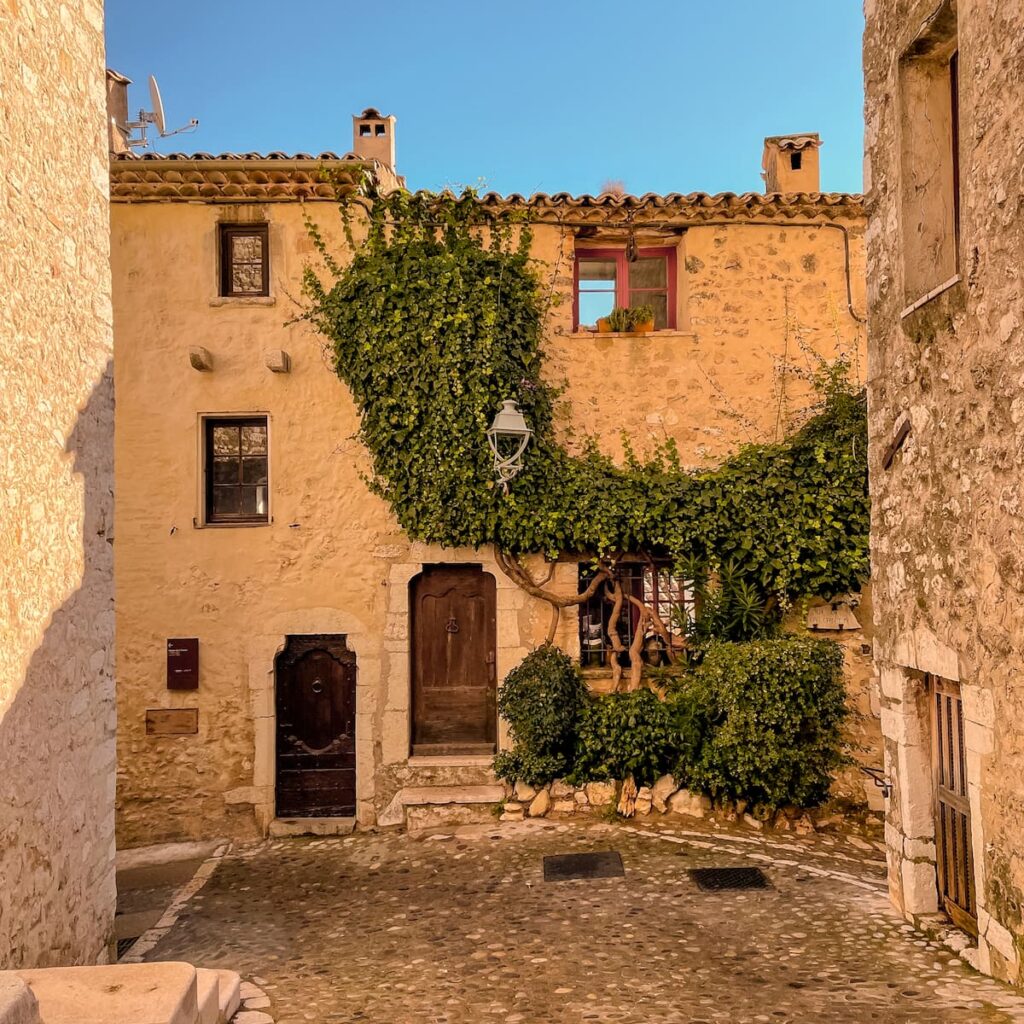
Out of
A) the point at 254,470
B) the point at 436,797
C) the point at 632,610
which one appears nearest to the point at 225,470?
the point at 254,470

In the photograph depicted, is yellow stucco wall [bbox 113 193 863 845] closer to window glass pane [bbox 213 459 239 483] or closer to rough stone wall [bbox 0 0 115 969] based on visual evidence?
window glass pane [bbox 213 459 239 483]

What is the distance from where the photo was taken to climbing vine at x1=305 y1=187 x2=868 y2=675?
8.44 meters

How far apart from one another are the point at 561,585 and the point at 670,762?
84.4 inches

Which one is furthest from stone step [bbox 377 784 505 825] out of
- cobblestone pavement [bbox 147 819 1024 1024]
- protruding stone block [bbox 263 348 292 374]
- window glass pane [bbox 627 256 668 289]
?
window glass pane [bbox 627 256 668 289]

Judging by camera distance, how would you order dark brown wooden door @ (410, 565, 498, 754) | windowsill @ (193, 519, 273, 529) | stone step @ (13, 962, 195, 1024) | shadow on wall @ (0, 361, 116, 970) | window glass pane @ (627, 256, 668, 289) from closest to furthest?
stone step @ (13, 962, 195, 1024) < shadow on wall @ (0, 361, 116, 970) < windowsill @ (193, 519, 273, 529) < dark brown wooden door @ (410, 565, 498, 754) < window glass pane @ (627, 256, 668, 289)

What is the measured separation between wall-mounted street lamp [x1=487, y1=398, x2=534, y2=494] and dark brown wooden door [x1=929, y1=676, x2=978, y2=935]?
14.2ft

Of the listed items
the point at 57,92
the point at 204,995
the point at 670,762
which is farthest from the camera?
the point at 670,762

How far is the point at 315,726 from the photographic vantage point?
888 centimetres

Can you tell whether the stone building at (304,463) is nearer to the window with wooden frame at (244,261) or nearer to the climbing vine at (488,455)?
the window with wooden frame at (244,261)

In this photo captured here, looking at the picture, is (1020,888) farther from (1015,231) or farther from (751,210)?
(751,210)

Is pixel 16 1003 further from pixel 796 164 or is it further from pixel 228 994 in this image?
pixel 796 164

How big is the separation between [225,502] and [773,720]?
6.15 meters

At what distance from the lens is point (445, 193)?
8797mm

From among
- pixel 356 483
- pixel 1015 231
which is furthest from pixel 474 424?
pixel 1015 231
